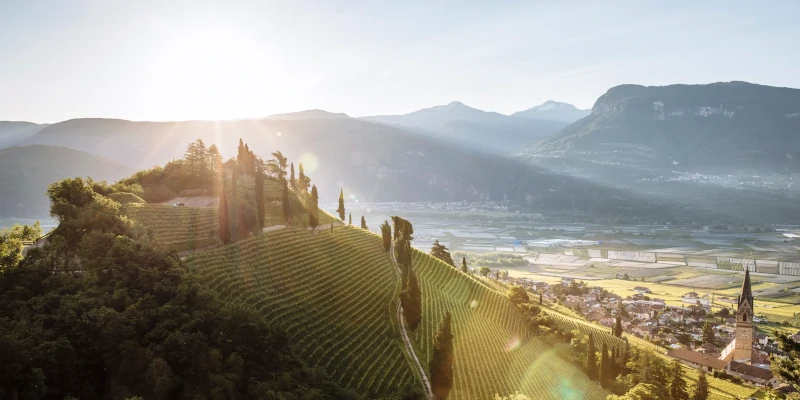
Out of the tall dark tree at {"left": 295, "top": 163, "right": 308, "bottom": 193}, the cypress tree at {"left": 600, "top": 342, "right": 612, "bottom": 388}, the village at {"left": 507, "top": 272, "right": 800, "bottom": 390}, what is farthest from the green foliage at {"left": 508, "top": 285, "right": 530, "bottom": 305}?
the tall dark tree at {"left": 295, "top": 163, "right": 308, "bottom": 193}

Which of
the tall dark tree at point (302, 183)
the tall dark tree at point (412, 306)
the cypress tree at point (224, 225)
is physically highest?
the tall dark tree at point (302, 183)

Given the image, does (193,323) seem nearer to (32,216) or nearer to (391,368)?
(391,368)

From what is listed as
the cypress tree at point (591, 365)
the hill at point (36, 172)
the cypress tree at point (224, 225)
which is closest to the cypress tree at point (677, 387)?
the cypress tree at point (591, 365)

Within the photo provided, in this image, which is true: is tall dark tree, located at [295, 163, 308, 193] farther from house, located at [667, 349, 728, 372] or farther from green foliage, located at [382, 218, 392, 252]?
house, located at [667, 349, 728, 372]

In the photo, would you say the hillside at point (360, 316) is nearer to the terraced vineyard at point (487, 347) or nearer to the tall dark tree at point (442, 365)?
the terraced vineyard at point (487, 347)

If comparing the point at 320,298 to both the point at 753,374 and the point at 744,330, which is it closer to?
the point at 753,374
